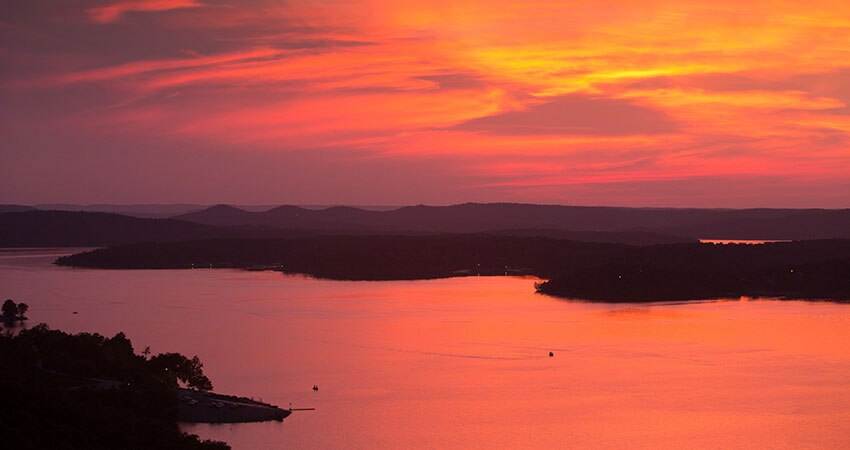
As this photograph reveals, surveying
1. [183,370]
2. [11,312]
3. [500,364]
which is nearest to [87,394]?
[183,370]

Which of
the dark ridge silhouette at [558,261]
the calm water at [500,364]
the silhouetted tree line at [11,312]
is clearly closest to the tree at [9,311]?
the silhouetted tree line at [11,312]

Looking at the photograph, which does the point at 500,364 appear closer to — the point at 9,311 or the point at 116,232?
the point at 9,311

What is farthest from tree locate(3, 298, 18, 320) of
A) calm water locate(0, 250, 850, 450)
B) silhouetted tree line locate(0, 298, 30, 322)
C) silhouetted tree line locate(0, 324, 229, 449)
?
silhouetted tree line locate(0, 324, 229, 449)

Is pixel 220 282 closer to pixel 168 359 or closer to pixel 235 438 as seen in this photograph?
pixel 168 359

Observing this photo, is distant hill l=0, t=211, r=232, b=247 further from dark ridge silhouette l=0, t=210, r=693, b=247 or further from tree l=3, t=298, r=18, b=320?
tree l=3, t=298, r=18, b=320

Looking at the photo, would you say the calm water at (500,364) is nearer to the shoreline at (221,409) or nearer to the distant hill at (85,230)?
the shoreline at (221,409)

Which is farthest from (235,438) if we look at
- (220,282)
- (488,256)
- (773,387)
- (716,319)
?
(488,256)
